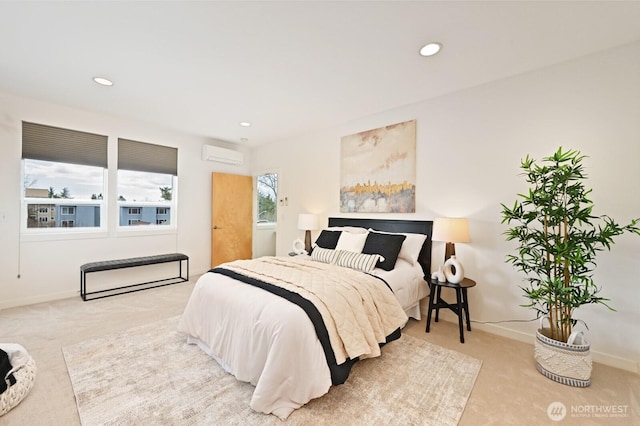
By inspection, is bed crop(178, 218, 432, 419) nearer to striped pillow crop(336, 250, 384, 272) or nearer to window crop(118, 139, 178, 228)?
striped pillow crop(336, 250, 384, 272)

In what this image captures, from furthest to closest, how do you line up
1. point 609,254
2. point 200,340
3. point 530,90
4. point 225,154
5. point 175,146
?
point 225,154
point 175,146
point 530,90
point 200,340
point 609,254

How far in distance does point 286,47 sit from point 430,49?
1.20 m

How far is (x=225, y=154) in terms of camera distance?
5.11 m

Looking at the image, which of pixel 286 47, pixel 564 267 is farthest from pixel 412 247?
pixel 286 47

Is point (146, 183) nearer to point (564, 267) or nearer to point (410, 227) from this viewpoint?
point (410, 227)

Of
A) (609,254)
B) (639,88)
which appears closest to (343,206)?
(609,254)

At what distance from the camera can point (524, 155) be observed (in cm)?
→ 255

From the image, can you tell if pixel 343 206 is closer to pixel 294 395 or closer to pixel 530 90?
pixel 530 90

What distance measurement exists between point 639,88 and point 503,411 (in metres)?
2.66

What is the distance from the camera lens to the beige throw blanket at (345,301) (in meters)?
1.78

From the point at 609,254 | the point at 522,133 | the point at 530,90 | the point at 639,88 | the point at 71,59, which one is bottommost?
the point at 609,254

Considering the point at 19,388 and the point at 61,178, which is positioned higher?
the point at 61,178

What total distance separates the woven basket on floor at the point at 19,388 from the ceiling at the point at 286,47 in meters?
2.47

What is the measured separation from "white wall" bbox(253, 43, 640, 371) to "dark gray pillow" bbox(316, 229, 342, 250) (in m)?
0.88
